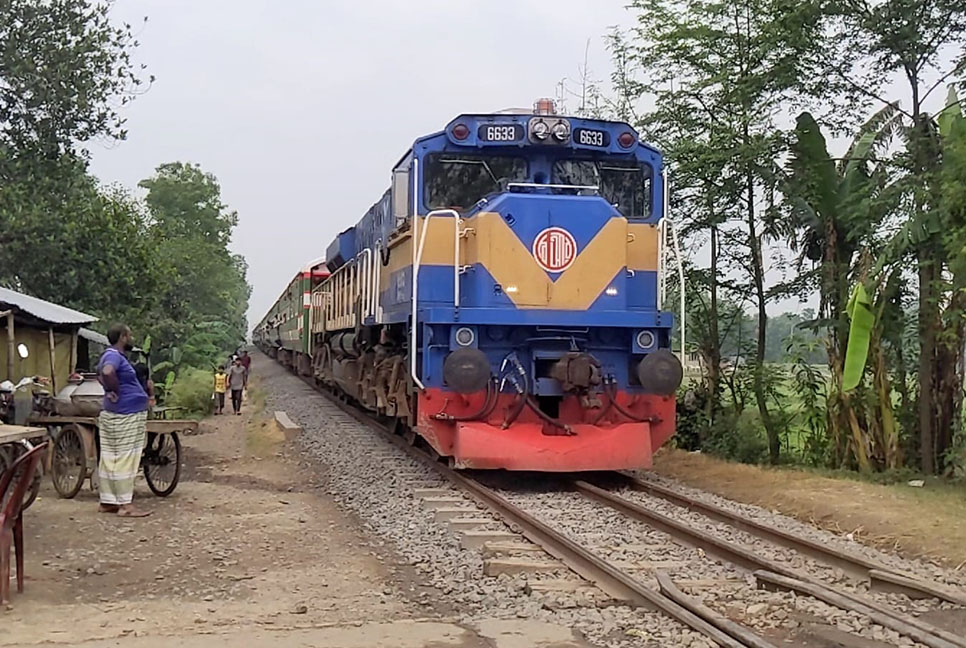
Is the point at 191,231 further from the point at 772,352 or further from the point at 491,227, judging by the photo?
the point at 491,227

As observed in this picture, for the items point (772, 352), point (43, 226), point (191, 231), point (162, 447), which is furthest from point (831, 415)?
point (191, 231)

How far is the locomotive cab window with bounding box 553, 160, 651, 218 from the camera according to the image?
10.4 metres

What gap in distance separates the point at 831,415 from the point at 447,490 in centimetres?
530

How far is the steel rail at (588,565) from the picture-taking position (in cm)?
496

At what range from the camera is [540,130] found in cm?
998

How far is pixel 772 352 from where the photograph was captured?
17234mm

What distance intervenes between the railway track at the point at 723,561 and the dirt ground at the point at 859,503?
2.74 ft

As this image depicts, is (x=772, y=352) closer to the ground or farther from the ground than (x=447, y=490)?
farther from the ground

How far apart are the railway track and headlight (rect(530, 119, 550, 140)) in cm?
346

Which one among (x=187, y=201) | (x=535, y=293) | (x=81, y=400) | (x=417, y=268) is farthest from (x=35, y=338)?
(x=187, y=201)

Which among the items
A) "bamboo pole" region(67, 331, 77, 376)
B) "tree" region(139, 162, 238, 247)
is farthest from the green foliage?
"tree" region(139, 162, 238, 247)

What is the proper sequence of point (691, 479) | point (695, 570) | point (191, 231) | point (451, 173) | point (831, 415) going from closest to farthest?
point (695, 570), point (451, 173), point (691, 479), point (831, 415), point (191, 231)

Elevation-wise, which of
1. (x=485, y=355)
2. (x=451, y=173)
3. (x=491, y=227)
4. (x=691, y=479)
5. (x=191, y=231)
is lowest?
(x=691, y=479)

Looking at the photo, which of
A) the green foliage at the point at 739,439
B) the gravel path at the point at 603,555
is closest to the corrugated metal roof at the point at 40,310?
the gravel path at the point at 603,555
